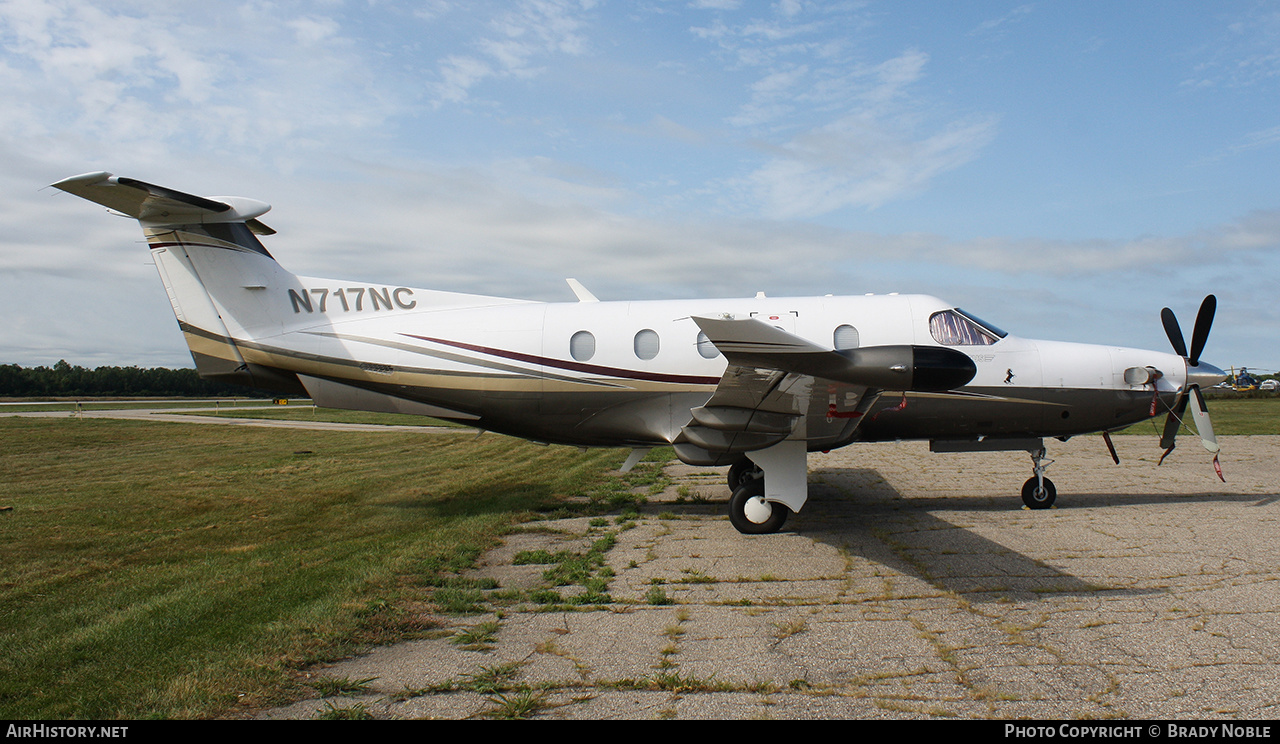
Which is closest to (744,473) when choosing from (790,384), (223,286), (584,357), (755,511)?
(755,511)

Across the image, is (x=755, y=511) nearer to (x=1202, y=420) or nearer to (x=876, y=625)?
(x=876, y=625)

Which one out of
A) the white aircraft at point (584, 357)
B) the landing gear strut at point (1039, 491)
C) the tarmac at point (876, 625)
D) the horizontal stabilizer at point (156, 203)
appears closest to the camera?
the tarmac at point (876, 625)

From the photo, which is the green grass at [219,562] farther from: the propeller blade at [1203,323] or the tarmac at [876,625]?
the propeller blade at [1203,323]

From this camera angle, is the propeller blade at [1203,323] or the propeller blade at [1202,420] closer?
the propeller blade at [1202,420]

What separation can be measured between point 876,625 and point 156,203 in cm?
1006

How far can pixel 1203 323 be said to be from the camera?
9.72 meters

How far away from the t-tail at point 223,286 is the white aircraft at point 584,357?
0.02m

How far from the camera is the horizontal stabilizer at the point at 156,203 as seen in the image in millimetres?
7738

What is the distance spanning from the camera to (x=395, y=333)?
946 centimetres

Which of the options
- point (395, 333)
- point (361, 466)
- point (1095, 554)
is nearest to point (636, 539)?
point (395, 333)

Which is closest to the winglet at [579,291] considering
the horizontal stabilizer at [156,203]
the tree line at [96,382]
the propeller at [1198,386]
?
the horizontal stabilizer at [156,203]

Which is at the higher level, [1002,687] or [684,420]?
[684,420]

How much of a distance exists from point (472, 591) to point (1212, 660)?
565 cm

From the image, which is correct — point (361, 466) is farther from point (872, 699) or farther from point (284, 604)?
point (872, 699)
